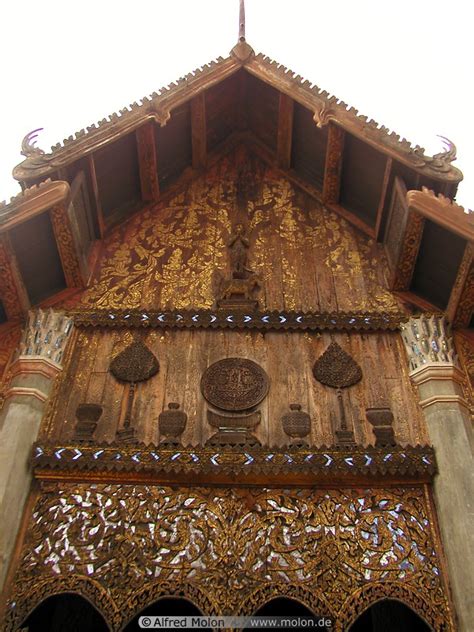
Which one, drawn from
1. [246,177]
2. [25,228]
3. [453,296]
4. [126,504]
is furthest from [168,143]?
[126,504]

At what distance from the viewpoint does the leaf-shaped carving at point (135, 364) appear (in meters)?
6.36

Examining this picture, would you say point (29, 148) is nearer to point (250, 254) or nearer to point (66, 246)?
point (66, 246)

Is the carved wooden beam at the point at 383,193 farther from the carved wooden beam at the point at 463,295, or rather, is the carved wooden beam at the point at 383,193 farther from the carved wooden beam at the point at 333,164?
the carved wooden beam at the point at 463,295

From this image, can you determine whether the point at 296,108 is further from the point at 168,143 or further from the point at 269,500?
the point at 269,500

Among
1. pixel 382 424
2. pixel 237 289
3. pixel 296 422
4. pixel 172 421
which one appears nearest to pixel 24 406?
pixel 172 421

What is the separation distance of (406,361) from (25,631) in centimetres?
427

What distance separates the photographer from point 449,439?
217 inches

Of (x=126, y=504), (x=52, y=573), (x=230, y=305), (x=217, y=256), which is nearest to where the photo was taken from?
(x=52, y=573)

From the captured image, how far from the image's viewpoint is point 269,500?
17.7 ft

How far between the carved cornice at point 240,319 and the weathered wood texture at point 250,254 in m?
0.20

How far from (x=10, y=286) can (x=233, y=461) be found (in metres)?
2.92

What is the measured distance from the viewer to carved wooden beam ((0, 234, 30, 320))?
6.25 metres

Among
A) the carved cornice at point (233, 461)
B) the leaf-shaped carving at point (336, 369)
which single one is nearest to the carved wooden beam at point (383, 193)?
the leaf-shaped carving at point (336, 369)

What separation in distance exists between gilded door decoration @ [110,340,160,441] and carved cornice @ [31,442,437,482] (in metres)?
0.72
